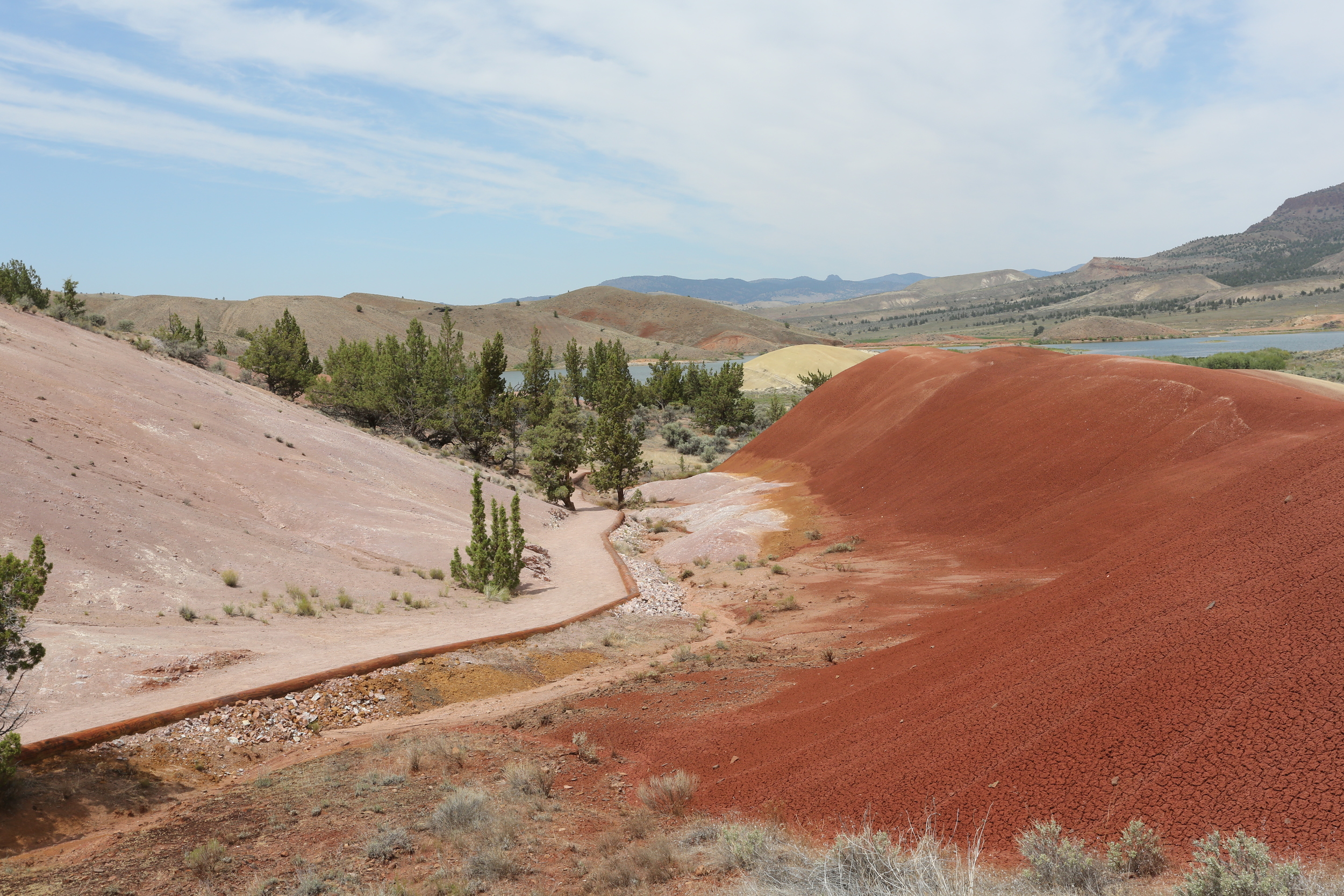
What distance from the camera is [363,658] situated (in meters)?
13.4

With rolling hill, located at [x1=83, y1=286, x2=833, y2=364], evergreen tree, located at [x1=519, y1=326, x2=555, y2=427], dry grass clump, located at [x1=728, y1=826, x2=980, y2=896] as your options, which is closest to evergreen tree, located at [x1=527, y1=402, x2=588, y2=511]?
evergreen tree, located at [x1=519, y1=326, x2=555, y2=427]

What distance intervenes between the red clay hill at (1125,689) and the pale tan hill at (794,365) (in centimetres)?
6956

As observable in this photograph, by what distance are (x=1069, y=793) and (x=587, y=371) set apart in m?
72.3

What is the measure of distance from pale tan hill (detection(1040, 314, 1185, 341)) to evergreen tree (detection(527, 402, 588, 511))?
11150 centimetres

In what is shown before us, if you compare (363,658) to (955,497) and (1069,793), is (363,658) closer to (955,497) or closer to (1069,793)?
(1069,793)

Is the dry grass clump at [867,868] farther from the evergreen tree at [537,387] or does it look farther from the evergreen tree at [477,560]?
the evergreen tree at [537,387]

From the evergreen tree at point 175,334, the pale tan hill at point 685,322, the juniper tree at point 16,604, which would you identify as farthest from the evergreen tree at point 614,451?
the pale tan hill at point 685,322

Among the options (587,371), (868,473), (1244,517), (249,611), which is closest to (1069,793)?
(1244,517)

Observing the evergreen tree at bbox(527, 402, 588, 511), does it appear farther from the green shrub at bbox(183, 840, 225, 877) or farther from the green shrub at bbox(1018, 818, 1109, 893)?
the green shrub at bbox(1018, 818, 1109, 893)

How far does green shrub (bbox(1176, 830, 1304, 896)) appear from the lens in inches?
174

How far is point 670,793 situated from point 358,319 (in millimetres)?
126859

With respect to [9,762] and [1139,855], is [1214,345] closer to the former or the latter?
[1139,855]

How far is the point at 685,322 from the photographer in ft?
597

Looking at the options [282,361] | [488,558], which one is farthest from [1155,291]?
[488,558]
